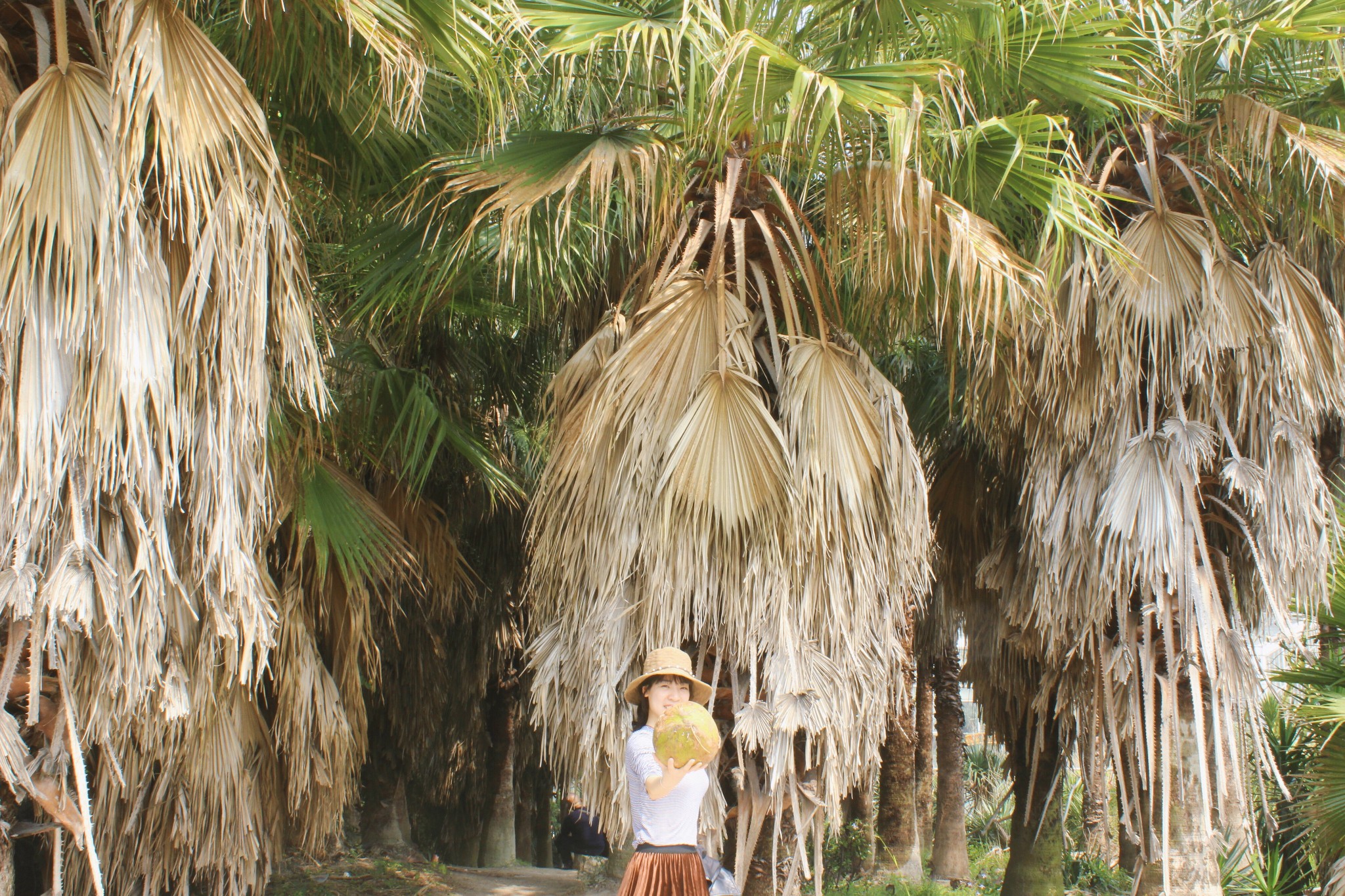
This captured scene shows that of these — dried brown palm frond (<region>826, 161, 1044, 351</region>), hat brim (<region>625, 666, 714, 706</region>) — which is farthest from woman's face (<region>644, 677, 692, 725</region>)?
dried brown palm frond (<region>826, 161, 1044, 351</region>)

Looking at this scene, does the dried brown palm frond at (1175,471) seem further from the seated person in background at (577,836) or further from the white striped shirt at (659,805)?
the seated person in background at (577,836)

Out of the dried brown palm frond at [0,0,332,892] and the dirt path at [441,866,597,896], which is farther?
the dirt path at [441,866,597,896]

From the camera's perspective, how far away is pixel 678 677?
13.0ft

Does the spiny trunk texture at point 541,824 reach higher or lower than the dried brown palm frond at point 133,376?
lower

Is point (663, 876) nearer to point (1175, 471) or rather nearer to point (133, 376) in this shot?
point (133, 376)

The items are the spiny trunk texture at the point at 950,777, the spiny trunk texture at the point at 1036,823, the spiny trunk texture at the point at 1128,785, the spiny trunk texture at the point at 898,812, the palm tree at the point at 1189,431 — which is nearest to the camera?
the palm tree at the point at 1189,431

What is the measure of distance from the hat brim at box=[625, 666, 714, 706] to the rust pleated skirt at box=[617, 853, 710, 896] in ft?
1.96

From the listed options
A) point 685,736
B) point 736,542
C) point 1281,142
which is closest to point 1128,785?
point 736,542

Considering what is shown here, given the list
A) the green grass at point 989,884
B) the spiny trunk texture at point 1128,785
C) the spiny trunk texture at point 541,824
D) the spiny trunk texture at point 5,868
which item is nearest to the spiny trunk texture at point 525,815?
the spiny trunk texture at point 541,824

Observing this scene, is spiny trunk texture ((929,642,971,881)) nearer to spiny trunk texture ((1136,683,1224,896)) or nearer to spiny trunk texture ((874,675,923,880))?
spiny trunk texture ((874,675,923,880))

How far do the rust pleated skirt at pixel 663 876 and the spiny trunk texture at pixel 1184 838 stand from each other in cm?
345

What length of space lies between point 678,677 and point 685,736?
70 centimetres

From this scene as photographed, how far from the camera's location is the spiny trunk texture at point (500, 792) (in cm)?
1212

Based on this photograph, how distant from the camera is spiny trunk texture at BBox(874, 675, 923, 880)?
1072cm
